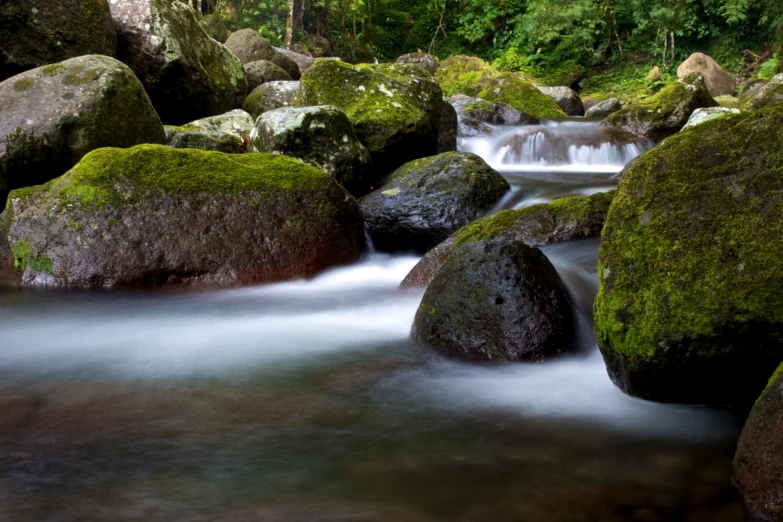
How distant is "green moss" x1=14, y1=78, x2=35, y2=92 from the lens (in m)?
7.11

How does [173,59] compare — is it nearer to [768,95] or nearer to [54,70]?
[54,70]

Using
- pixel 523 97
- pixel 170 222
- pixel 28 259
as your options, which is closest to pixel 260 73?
pixel 523 97

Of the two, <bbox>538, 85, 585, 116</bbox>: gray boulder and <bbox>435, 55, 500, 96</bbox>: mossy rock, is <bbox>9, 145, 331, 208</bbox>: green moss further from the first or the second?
<bbox>435, 55, 500, 96</bbox>: mossy rock

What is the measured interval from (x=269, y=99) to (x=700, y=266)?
947 cm

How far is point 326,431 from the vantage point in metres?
3.07

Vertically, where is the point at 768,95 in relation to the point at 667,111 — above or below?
above

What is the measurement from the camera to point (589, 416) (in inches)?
127

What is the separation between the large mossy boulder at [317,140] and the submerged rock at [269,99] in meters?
3.21

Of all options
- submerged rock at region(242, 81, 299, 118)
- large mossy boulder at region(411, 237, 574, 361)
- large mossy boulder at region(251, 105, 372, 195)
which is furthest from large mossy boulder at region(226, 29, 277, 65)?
large mossy boulder at region(411, 237, 574, 361)

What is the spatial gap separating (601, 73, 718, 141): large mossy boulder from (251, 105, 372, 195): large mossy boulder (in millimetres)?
6681

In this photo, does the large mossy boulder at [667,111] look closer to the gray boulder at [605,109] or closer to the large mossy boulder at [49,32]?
the gray boulder at [605,109]

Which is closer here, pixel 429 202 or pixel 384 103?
pixel 429 202

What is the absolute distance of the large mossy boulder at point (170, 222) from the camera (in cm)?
617

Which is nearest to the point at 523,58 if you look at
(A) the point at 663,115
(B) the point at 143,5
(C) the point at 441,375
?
(A) the point at 663,115
